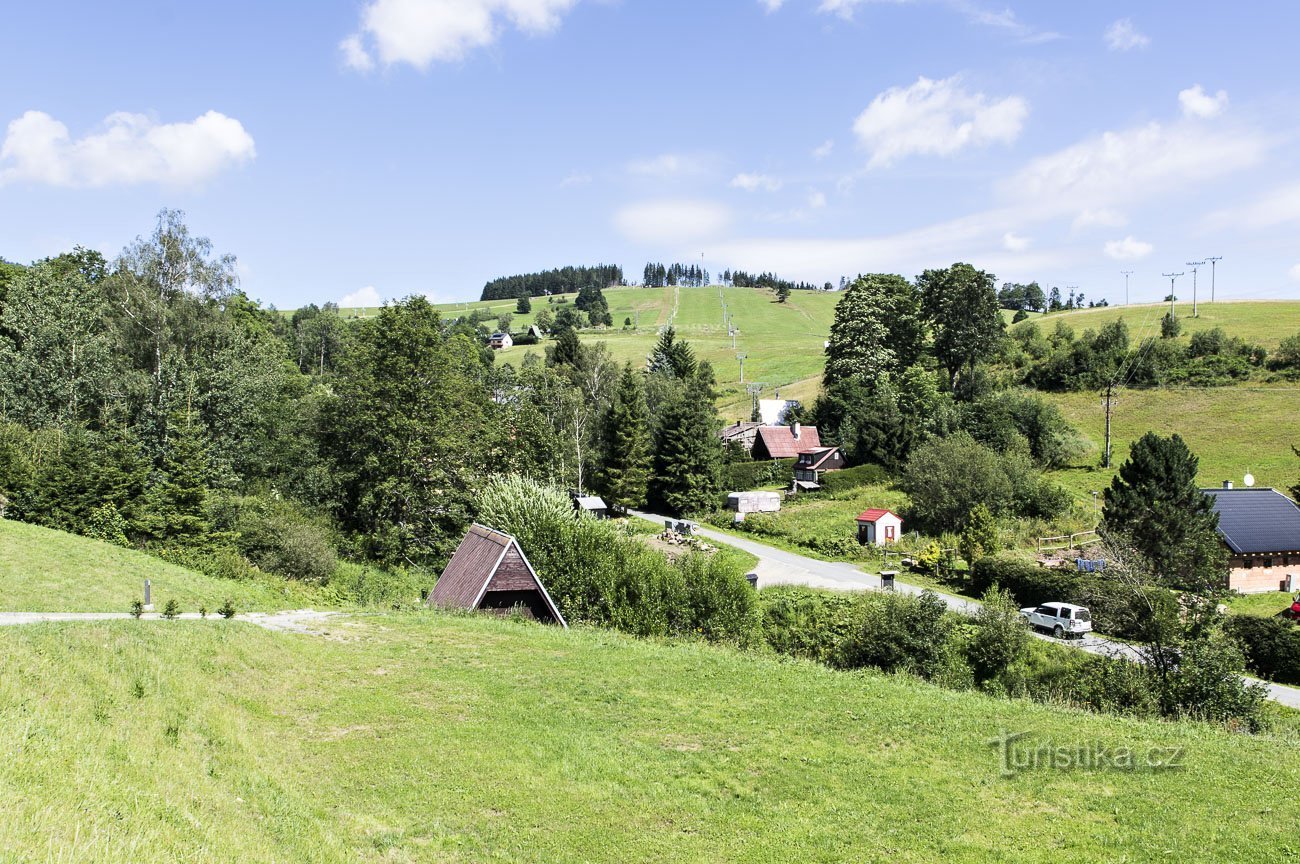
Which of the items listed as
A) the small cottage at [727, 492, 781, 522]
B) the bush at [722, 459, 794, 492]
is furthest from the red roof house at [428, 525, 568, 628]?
the bush at [722, 459, 794, 492]

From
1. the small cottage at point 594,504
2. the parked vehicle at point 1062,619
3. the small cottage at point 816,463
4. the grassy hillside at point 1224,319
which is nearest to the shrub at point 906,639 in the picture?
the parked vehicle at point 1062,619

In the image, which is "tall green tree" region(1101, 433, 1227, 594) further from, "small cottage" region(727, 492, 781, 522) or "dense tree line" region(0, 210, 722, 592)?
"dense tree line" region(0, 210, 722, 592)

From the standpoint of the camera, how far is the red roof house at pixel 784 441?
69.8 m

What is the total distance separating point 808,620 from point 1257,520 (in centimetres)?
2623

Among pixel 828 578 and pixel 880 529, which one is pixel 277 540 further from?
pixel 880 529

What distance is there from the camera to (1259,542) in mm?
38125

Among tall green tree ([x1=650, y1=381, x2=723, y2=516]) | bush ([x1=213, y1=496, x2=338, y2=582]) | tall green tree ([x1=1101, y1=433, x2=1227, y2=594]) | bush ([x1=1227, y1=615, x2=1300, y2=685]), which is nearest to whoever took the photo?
bush ([x1=1227, y1=615, x2=1300, y2=685])

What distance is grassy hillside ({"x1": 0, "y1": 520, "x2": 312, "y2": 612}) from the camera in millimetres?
24625


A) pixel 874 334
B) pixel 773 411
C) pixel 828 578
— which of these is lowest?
pixel 828 578

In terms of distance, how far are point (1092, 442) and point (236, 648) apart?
2558 inches

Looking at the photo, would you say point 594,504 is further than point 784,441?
No

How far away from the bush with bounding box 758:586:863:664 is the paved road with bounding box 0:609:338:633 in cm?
1701

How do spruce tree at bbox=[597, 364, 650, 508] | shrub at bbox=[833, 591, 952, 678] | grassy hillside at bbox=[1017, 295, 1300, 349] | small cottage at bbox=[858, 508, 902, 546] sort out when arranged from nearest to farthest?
shrub at bbox=[833, 591, 952, 678], small cottage at bbox=[858, 508, 902, 546], spruce tree at bbox=[597, 364, 650, 508], grassy hillside at bbox=[1017, 295, 1300, 349]

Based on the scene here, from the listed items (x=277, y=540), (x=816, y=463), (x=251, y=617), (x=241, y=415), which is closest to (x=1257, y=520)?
(x=816, y=463)
